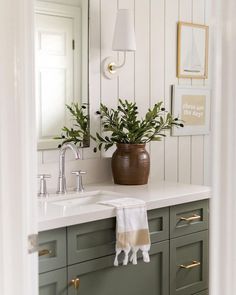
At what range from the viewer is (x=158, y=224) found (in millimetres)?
2668

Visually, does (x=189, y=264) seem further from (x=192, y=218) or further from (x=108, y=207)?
(x=108, y=207)

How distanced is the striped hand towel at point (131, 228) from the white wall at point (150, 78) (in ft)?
1.88

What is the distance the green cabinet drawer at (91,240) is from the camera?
2279mm

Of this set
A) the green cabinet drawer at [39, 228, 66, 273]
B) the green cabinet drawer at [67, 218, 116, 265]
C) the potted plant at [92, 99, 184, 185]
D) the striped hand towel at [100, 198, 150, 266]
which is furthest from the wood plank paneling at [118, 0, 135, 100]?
the green cabinet drawer at [39, 228, 66, 273]

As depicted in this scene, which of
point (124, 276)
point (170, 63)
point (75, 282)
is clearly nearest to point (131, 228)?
point (124, 276)

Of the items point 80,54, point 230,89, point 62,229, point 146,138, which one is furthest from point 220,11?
point 146,138

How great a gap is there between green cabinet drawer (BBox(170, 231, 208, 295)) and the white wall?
616mm

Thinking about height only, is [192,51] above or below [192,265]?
above

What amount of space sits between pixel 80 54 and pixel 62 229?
3.60ft

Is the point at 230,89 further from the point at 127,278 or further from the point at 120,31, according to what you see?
the point at 120,31

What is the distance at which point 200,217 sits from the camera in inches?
114

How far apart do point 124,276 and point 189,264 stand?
0.48m

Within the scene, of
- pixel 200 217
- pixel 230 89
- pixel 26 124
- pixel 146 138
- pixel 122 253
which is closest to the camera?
pixel 230 89

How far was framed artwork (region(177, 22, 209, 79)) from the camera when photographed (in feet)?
11.4
